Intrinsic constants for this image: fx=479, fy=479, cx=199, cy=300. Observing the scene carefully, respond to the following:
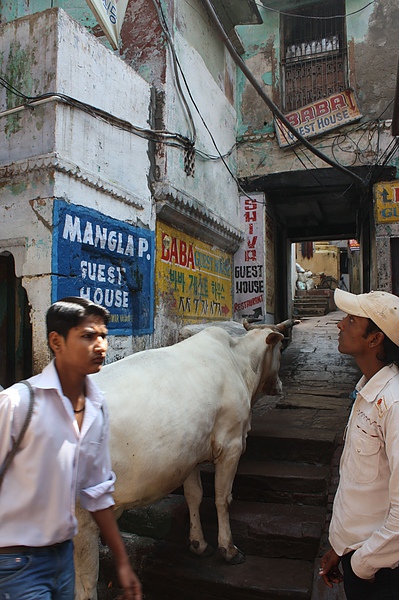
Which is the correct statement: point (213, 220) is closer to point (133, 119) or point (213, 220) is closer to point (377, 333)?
point (133, 119)

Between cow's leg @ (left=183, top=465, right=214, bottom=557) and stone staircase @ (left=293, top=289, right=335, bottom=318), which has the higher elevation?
stone staircase @ (left=293, top=289, right=335, bottom=318)

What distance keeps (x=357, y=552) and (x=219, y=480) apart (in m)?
2.10

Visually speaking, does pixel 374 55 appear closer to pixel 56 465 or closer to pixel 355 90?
pixel 355 90

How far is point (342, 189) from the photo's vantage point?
10445mm

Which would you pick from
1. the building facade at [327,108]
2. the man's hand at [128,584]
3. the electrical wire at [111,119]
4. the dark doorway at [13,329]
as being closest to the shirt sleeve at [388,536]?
the man's hand at [128,584]

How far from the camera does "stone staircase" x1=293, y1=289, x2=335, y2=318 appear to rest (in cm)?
1889

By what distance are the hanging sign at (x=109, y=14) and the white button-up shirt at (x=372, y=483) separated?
15.5 feet

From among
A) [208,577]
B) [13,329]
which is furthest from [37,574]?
[13,329]

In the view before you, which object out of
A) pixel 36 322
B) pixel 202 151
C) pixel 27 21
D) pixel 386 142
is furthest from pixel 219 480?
pixel 386 142

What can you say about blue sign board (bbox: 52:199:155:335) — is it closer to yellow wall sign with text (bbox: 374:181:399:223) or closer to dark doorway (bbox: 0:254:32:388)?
dark doorway (bbox: 0:254:32:388)

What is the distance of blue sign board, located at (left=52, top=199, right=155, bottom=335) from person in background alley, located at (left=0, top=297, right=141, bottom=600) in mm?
3196

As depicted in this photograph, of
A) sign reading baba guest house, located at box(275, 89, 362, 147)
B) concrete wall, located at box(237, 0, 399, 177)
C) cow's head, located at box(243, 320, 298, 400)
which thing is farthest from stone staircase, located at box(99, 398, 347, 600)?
sign reading baba guest house, located at box(275, 89, 362, 147)

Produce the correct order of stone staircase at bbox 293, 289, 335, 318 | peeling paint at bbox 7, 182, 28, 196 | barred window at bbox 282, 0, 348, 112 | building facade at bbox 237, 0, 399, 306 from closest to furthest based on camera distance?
peeling paint at bbox 7, 182, 28, 196 < building facade at bbox 237, 0, 399, 306 < barred window at bbox 282, 0, 348, 112 < stone staircase at bbox 293, 289, 335, 318

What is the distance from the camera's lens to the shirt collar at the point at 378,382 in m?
1.99
